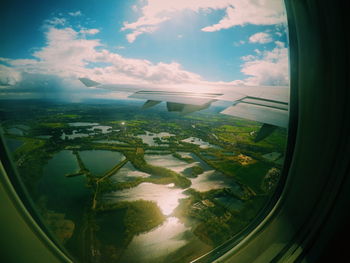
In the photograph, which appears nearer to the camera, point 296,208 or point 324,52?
point 324,52

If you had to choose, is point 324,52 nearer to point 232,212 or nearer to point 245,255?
point 245,255

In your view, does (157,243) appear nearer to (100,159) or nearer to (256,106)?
(256,106)

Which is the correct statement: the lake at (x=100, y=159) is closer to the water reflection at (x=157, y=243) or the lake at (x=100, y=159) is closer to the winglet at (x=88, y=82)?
the water reflection at (x=157, y=243)

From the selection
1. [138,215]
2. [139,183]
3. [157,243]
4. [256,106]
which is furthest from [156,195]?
[256,106]

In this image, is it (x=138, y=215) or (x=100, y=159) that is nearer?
(x=138, y=215)

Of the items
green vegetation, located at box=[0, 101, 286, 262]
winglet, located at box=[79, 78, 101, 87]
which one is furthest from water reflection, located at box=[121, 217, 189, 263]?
winglet, located at box=[79, 78, 101, 87]

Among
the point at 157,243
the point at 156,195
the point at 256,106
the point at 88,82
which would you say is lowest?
the point at 157,243

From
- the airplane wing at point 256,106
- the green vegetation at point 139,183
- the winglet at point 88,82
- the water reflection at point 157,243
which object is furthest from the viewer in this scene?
the green vegetation at point 139,183

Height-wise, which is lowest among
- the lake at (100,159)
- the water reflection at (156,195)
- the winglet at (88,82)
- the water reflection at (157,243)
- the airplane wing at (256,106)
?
the water reflection at (157,243)

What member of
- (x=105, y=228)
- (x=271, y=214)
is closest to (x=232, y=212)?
(x=105, y=228)

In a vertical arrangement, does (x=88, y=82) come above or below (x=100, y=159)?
above

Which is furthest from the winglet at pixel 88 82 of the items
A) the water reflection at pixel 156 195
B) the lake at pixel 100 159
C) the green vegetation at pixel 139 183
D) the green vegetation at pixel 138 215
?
the lake at pixel 100 159
